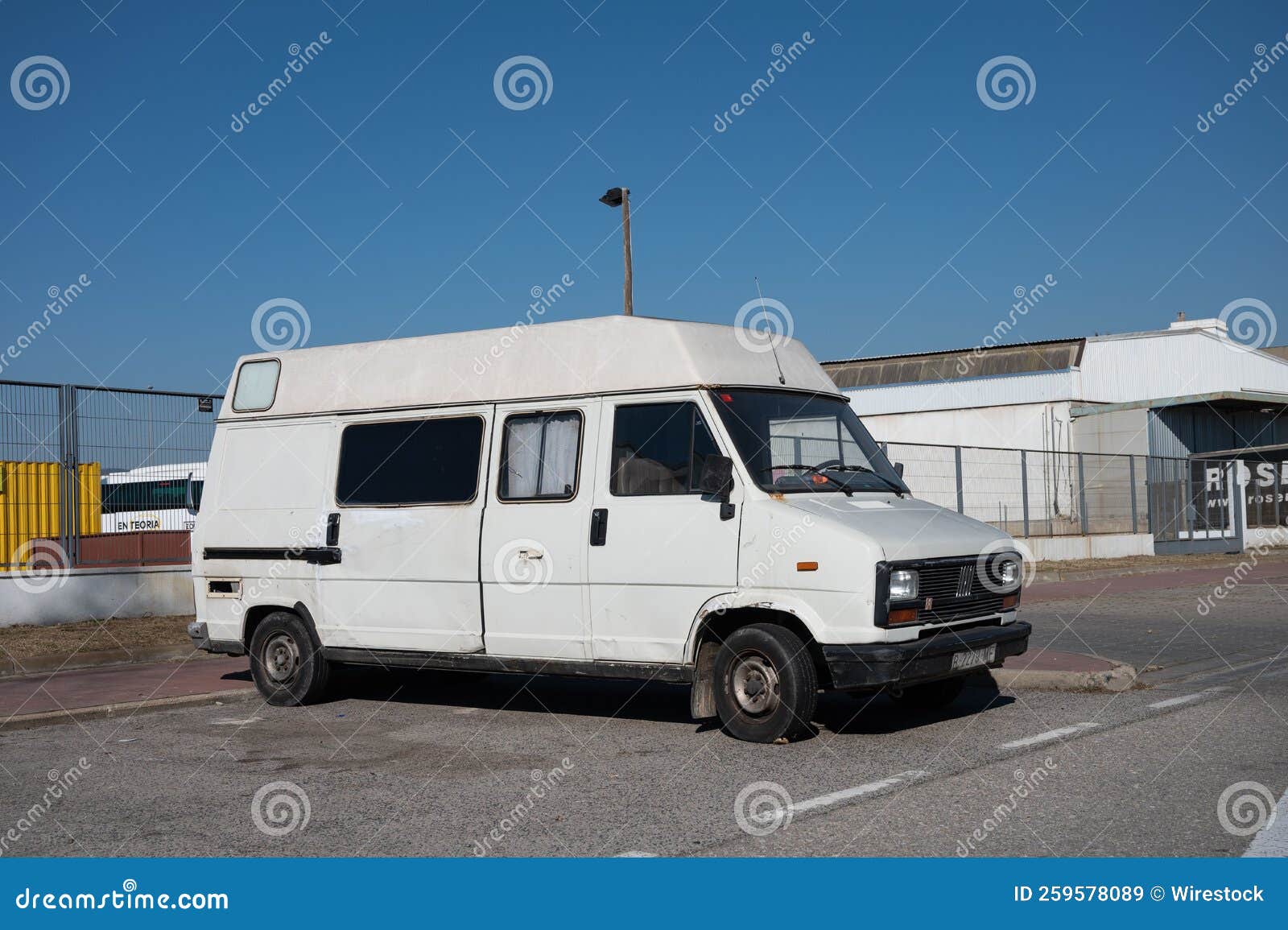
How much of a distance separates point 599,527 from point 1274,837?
4450 millimetres

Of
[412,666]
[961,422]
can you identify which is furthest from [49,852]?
[961,422]

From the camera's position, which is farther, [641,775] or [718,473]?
[718,473]

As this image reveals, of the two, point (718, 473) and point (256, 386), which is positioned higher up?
point (256, 386)

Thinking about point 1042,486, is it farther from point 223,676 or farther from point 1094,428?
point 223,676

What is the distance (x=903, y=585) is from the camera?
302 inches

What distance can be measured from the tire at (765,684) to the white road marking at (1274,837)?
268 centimetres

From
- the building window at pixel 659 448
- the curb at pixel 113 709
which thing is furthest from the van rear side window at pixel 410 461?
the curb at pixel 113 709

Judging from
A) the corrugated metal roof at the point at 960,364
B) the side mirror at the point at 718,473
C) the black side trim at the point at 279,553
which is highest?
the corrugated metal roof at the point at 960,364

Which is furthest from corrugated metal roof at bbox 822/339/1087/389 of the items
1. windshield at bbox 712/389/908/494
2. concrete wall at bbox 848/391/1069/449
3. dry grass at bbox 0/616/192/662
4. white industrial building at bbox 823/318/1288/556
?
windshield at bbox 712/389/908/494

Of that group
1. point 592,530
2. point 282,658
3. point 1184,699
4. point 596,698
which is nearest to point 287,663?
point 282,658

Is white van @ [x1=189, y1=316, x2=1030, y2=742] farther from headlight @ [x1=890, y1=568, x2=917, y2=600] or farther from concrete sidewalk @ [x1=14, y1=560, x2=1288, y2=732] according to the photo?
concrete sidewalk @ [x1=14, y1=560, x2=1288, y2=732]

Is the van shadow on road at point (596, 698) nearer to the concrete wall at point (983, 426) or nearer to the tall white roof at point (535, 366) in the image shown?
the tall white roof at point (535, 366)

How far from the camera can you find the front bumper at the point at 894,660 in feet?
24.7

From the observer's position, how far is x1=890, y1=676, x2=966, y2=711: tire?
9.16 m
